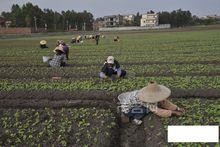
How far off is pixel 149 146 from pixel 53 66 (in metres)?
11.7

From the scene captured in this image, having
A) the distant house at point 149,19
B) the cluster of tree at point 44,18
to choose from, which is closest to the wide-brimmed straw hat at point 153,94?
the cluster of tree at point 44,18

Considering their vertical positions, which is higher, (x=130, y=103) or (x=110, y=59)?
(x=110, y=59)

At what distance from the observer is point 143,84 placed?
1214cm

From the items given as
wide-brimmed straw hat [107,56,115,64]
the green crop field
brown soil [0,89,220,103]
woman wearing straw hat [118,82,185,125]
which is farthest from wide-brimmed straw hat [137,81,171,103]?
wide-brimmed straw hat [107,56,115,64]

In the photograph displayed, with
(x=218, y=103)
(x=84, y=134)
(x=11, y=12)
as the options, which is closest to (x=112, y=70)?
(x=218, y=103)

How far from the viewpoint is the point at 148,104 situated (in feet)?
27.0

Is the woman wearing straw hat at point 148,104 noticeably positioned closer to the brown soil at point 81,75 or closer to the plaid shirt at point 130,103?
the plaid shirt at point 130,103

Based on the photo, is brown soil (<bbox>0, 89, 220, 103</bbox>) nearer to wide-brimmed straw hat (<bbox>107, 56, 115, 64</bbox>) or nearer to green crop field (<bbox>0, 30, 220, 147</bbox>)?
green crop field (<bbox>0, 30, 220, 147</bbox>)
